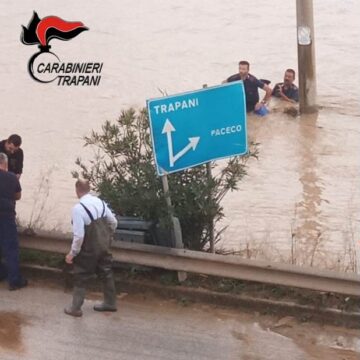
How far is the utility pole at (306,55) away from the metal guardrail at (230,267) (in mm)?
9286

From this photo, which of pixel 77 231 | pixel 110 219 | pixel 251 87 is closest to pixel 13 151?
pixel 110 219

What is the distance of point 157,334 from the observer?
7.79m

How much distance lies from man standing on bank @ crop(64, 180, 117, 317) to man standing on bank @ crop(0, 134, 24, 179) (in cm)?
232

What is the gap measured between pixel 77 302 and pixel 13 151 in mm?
2720

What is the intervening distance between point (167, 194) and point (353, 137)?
27.5ft

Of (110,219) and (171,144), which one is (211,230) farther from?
→ (110,219)

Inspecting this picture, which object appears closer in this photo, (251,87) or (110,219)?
(110,219)

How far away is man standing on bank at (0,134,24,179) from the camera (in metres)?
10.2

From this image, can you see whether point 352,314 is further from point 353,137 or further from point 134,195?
point 353,137

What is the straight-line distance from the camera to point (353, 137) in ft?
53.5

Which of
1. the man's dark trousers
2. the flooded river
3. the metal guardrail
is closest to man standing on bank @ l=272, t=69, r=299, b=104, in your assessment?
the flooded river

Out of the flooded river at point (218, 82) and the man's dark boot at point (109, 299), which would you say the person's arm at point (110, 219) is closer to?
the man's dark boot at point (109, 299)

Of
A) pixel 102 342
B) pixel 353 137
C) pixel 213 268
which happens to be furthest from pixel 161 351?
pixel 353 137

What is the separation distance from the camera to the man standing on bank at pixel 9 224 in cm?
872
